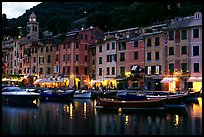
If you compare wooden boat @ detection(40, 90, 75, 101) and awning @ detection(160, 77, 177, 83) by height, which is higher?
awning @ detection(160, 77, 177, 83)

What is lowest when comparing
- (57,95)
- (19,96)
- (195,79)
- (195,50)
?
(57,95)

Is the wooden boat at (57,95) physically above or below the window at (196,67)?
below

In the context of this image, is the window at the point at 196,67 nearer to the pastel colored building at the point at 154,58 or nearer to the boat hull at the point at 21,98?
the pastel colored building at the point at 154,58

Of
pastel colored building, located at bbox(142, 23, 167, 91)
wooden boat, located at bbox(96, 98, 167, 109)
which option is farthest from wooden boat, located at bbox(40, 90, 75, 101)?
wooden boat, located at bbox(96, 98, 167, 109)

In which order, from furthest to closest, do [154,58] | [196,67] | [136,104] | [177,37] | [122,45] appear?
[122,45] < [154,58] < [177,37] < [196,67] < [136,104]

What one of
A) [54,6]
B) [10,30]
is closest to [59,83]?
[10,30]

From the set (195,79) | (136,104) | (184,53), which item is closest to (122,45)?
(184,53)

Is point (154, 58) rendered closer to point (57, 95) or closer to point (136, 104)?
point (57, 95)

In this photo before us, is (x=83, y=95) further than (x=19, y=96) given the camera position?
Yes

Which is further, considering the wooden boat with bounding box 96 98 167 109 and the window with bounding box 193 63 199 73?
the window with bounding box 193 63 199 73

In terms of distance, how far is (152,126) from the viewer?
870 inches

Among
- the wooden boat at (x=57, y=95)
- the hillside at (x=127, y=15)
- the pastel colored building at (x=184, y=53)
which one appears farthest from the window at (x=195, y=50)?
the wooden boat at (x=57, y=95)

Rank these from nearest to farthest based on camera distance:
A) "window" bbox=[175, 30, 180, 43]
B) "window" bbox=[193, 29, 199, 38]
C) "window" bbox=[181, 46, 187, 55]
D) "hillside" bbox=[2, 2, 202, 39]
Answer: "window" bbox=[193, 29, 199, 38], "window" bbox=[181, 46, 187, 55], "window" bbox=[175, 30, 180, 43], "hillside" bbox=[2, 2, 202, 39]

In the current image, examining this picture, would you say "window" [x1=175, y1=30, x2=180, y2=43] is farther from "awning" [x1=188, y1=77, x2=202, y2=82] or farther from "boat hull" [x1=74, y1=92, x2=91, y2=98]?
"boat hull" [x1=74, y1=92, x2=91, y2=98]
